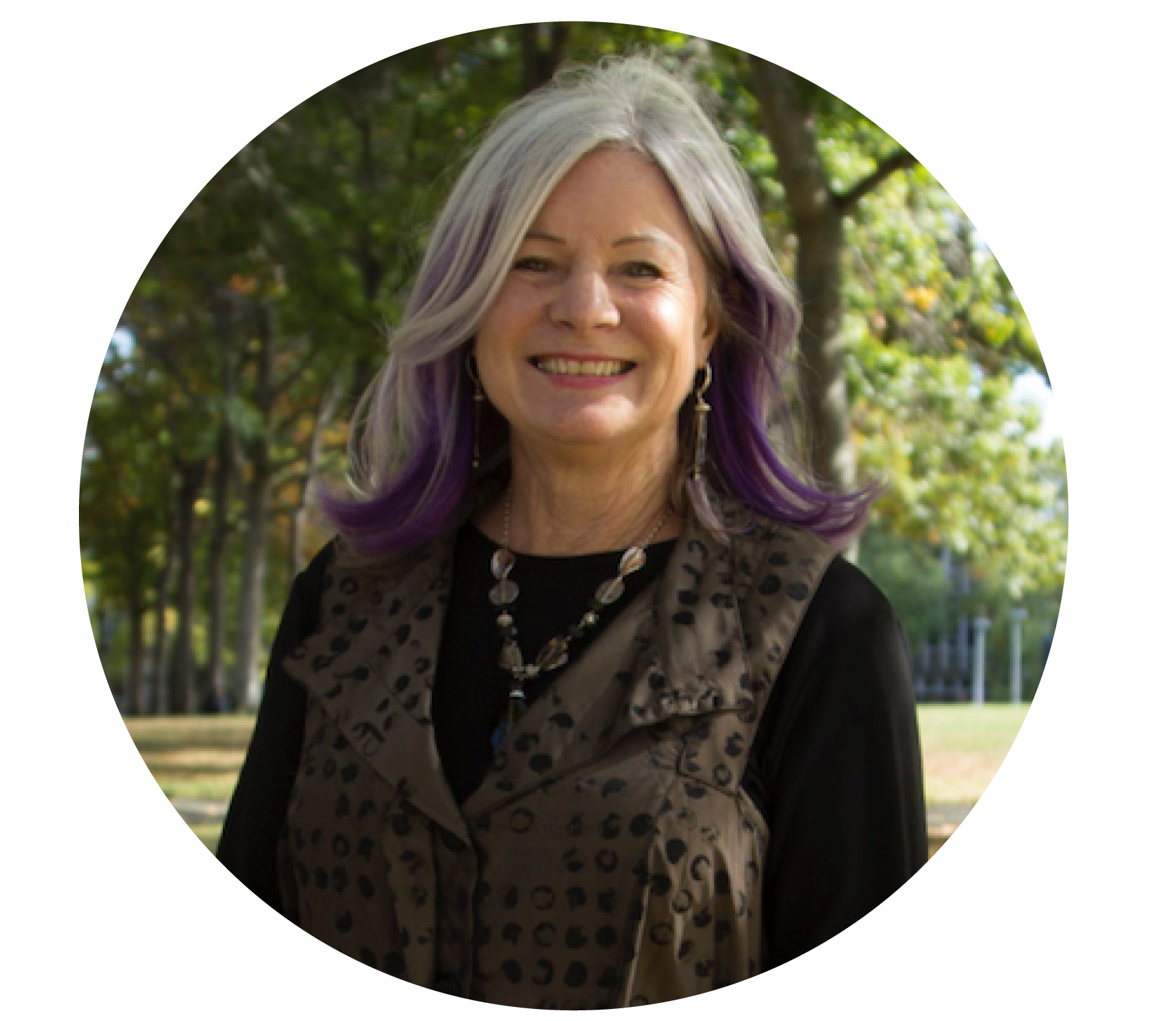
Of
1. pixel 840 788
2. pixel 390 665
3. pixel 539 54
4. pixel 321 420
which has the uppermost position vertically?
pixel 539 54

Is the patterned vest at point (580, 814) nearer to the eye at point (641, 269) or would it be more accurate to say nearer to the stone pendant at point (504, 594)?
the stone pendant at point (504, 594)

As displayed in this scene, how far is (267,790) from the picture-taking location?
8.96 ft

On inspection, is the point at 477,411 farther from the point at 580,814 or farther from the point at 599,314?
the point at 580,814

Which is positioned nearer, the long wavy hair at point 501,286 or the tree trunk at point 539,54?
the long wavy hair at point 501,286

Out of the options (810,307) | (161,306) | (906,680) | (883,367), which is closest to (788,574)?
(906,680)

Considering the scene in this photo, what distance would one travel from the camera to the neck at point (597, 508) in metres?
2.76

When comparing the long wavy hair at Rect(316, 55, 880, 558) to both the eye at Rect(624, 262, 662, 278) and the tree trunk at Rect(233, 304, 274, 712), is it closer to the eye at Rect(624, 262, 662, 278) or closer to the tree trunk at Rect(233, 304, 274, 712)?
the eye at Rect(624, 262, 662, 278)

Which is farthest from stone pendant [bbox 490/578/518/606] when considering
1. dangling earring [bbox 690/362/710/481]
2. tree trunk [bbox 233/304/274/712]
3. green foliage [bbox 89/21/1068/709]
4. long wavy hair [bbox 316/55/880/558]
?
tree trunk [bbox 233/304/274/712]

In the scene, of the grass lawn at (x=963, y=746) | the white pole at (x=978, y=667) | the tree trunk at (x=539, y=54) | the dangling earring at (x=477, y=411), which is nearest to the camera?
the dangling earring at (x=477, y=411)

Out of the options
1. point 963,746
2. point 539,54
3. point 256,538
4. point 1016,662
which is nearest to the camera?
point 539,54

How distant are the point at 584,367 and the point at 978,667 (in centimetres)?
1617

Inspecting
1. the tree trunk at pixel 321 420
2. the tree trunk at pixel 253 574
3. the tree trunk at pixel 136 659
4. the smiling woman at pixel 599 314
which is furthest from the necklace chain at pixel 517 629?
the tree trunk at pixel 136 659

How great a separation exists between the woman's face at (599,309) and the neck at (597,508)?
15cm

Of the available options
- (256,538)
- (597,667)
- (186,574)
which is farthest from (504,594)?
(186,574)
